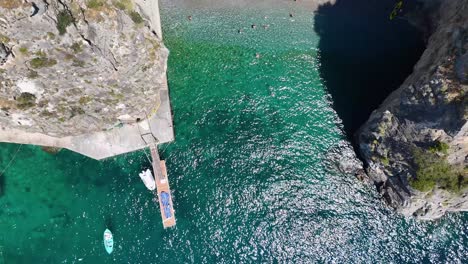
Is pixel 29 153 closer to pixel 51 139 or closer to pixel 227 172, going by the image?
pixel 51 139

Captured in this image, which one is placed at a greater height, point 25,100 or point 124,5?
point 124,5

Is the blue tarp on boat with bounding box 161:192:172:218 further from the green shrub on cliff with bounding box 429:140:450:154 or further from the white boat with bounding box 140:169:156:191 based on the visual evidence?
the green shrub on cliff with bounding box 429:140:450:154

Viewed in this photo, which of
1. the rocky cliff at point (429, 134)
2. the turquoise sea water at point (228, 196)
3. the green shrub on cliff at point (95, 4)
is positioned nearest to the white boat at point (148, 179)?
the turquoise sea water at point (228, 196)

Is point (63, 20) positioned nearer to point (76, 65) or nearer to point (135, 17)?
point (76, 65)

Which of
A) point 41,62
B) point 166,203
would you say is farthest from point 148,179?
point 41,62

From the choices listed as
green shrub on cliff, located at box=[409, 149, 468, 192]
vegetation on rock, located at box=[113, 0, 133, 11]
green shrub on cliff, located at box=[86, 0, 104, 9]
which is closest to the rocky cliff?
green shrub on cliff, located at box=[409, 149, 468, 192]

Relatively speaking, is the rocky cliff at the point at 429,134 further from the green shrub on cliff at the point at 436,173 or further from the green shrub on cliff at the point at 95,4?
the green shrub on cliff at the point at 95,4
